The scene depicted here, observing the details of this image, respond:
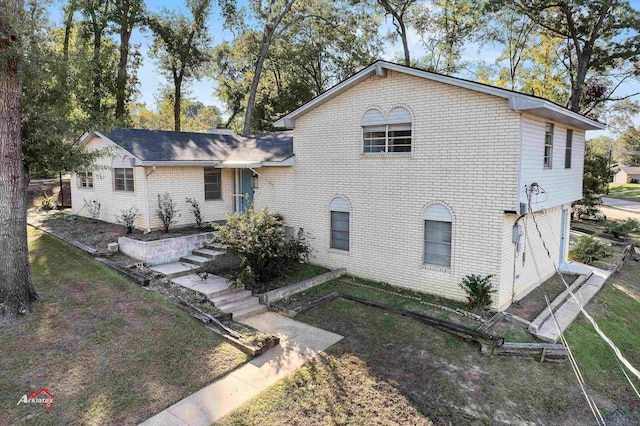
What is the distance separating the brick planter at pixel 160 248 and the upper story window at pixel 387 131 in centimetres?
678

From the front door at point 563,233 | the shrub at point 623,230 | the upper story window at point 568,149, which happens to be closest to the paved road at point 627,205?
the shrub at point 623,230

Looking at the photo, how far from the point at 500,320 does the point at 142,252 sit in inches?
414

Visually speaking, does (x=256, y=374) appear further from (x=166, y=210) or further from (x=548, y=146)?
(x=548, y=146)

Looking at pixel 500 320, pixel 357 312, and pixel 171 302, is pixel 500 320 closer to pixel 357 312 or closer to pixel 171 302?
pixel 357 312

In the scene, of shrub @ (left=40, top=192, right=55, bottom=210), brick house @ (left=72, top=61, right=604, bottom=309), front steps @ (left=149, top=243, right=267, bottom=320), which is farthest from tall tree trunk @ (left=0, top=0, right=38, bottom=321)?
shrub @ (left=40, top=192, right=55, bottom=210)

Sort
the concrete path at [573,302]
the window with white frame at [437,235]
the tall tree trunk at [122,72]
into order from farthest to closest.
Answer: the tall tree trunk at [122,72] → the window with white frame at [437,235] → the concrete path at [573,302]

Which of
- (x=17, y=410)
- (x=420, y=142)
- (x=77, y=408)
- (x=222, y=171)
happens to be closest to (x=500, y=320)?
(x=420, y=142)

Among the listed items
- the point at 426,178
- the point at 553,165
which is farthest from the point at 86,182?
the point at 553,165

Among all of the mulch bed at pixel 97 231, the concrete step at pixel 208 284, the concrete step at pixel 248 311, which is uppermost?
the mulch bed at pixel 97 231

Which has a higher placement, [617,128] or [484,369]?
[617,128]

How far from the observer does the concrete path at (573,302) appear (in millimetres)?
8250

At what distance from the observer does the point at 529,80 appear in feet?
88.7

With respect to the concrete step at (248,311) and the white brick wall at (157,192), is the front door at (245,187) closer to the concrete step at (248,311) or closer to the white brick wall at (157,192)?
the white brick wall at (157,192)

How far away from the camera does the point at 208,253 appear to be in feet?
40.9
